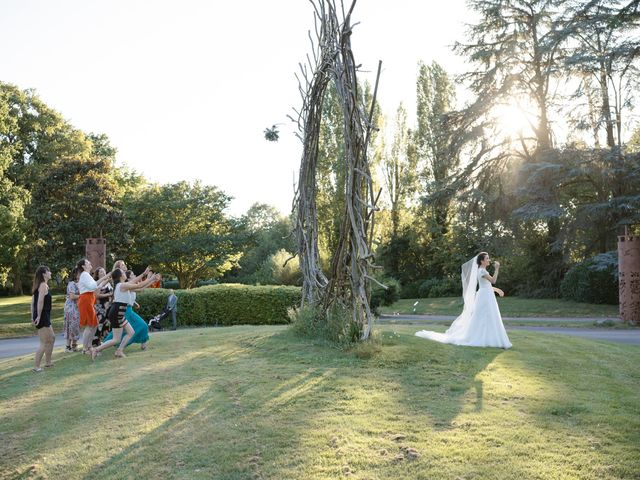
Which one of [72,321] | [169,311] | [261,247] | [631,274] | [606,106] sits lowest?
[169,311]

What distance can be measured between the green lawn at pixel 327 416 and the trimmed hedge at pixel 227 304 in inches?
400

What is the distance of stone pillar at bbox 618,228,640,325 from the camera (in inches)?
773

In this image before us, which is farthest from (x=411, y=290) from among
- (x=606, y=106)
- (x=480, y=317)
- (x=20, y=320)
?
(x=480, y=317)

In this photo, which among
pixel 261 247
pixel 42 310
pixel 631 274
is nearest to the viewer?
pixel 42 310

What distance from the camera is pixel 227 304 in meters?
20.2

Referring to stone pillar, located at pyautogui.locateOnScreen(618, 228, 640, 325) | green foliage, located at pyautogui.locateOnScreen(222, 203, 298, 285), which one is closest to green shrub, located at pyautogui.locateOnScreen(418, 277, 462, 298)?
green foliage, located at pyautogui.locateOnScreen(222, 203, 298, 285)

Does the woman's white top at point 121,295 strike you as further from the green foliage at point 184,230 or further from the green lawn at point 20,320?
the green foliage at point 184,230

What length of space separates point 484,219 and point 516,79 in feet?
25.4

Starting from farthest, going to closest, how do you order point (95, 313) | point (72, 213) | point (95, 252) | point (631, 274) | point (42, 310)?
1. point (72, 213)
2. point (95, 252)
3. point (631, 274)
4. point (95, 313)
5. point (42, 310)

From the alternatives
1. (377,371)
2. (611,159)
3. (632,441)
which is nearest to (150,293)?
(377,371)

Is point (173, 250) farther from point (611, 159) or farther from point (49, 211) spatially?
point (611, 159)

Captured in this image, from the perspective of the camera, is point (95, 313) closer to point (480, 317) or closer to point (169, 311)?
point (480, 317)

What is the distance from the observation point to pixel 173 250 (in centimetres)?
3372

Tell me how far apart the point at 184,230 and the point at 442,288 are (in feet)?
54.8
